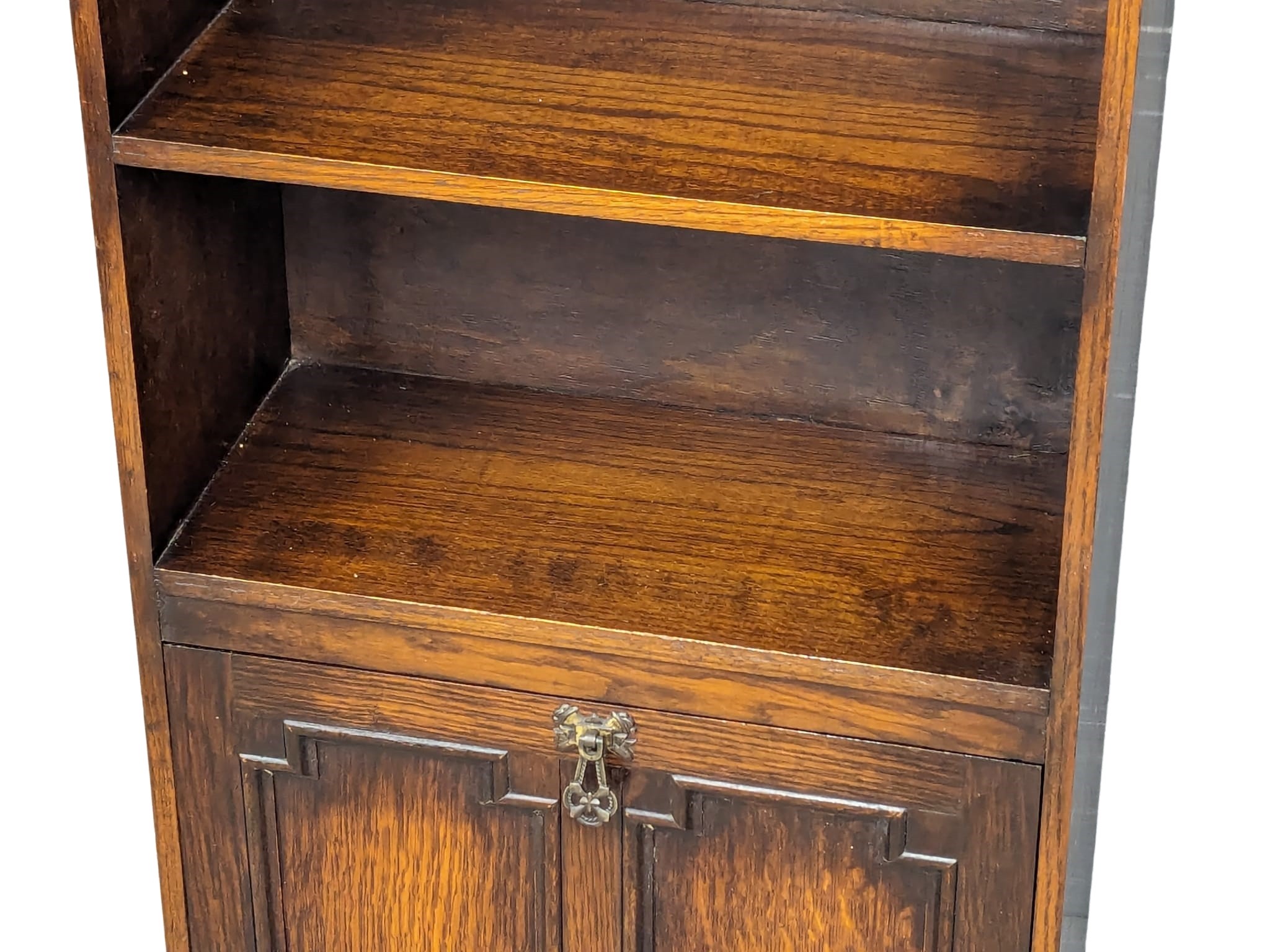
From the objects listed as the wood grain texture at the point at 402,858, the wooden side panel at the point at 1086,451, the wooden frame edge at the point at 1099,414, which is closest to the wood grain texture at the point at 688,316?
the wooden frame edge at the point at 1099,414

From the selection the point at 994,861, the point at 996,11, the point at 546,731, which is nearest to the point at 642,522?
the point at 546,731

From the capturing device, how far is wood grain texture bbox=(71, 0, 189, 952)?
6.14ft

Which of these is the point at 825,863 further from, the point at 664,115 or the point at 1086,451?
the point at 664,115

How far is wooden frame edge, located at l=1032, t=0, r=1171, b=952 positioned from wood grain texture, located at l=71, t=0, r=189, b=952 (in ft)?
2.94

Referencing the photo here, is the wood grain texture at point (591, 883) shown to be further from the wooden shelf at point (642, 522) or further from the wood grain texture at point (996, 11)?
the wood grain texture at point (996, 11)

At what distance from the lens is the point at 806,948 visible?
2.08 m

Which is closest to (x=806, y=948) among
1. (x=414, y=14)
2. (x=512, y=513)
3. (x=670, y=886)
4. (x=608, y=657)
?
(x=670, y=886)

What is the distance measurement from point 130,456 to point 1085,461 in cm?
92

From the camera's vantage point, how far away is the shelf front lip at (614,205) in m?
1.70

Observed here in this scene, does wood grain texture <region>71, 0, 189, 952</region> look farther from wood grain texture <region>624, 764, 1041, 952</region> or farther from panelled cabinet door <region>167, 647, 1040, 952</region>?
wood grain texture <region>624, 764, 1041, 952</region>

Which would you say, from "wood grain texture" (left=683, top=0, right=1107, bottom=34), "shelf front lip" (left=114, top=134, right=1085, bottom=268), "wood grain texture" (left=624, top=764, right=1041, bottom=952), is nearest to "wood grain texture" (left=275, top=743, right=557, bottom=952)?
"wood grain texture" (left=624, top=764, right=1041, bottom=952)

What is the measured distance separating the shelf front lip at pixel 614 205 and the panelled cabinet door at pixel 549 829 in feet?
1.67

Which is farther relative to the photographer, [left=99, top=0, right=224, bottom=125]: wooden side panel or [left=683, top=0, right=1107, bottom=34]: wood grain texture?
[left=683, top=0, right=1107, bottom=34]: wood grain texture

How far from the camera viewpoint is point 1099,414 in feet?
5.66
